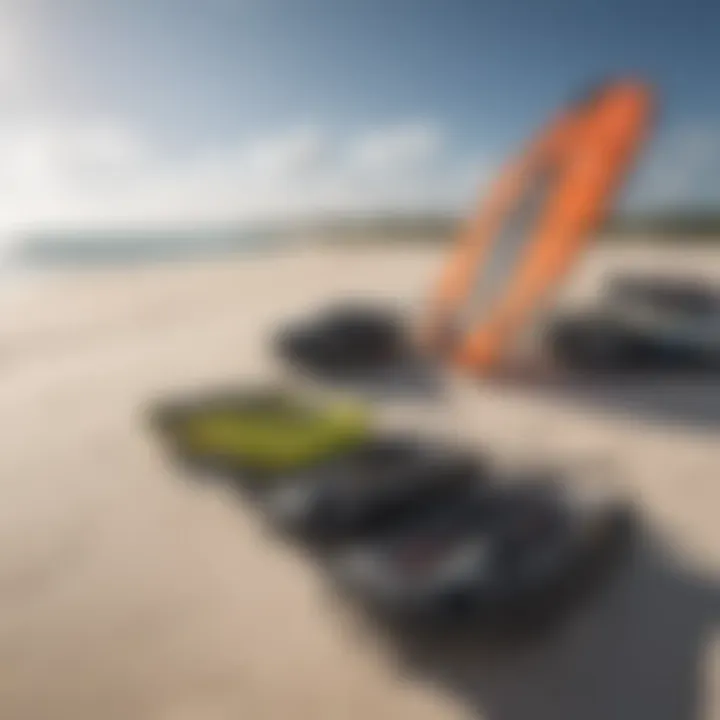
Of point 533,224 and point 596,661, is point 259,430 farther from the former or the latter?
point 533,224

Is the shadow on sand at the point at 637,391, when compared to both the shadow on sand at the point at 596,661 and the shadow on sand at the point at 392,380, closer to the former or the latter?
the shadow on sand at the point at 392,380

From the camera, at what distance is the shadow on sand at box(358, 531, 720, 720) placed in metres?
0.62

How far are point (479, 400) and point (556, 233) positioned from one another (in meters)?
0.31

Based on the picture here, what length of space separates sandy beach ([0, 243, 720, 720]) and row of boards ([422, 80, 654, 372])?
0.41 feet

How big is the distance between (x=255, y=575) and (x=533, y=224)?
789 mm

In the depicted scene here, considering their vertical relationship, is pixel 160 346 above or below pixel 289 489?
above

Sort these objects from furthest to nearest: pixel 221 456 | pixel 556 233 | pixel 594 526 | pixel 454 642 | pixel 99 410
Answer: pixel 556 233
pixel 99 410
pixel 221 456
pixel 594 526
pixel 454 642

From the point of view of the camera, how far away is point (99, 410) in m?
1.07

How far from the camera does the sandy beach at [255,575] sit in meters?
0.63

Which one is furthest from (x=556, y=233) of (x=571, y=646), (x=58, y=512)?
(x=58, y=512)

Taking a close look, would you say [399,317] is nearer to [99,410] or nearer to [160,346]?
[160,346]

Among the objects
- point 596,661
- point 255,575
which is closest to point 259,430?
point 255,575

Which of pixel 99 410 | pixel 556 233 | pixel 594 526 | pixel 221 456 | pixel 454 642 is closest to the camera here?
pixel 454 642

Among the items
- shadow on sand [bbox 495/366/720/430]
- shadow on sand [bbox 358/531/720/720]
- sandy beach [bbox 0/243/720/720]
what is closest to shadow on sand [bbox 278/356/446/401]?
sandy beach [bbox 0/243/720/720]
